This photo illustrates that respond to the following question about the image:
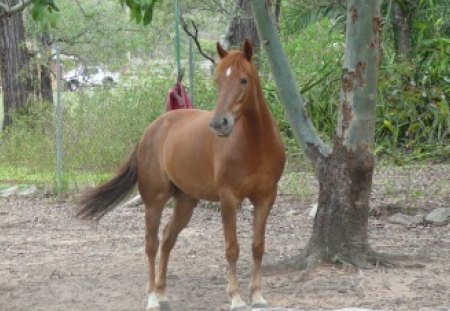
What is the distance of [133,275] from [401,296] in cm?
232

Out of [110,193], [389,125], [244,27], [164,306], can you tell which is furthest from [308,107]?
[164,306]

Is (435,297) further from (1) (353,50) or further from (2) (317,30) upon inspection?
(2) (317,30)

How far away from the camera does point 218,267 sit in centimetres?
802

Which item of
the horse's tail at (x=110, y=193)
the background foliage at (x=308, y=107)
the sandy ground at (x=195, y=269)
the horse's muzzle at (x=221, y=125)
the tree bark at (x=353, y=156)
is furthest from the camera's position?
the background foliage at (x=308, y=107)

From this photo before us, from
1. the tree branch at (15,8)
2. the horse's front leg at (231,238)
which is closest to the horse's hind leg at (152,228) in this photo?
the horse's front leg at (231,238)

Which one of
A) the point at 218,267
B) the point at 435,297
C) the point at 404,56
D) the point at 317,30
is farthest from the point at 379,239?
the point at 317,30

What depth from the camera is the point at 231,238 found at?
20.9 ft

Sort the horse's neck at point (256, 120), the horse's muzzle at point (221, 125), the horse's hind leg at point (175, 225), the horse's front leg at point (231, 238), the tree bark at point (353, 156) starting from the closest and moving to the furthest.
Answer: the horse's muzzle at point (221, 125), the horse's front leg at point (231, 238), the horse's neck at point (256, 120), the horse's hind leg at point (175, 225), the tree bark at point (353, 156)

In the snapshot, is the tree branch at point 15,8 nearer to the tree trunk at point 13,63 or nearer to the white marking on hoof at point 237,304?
the white marking on hoof at point 237,304

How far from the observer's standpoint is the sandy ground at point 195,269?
22.4ft

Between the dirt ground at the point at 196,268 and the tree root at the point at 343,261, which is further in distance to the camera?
the tree root at the point at 343,261

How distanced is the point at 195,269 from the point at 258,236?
1.61 meters

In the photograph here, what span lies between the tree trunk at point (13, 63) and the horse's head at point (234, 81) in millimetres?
12834

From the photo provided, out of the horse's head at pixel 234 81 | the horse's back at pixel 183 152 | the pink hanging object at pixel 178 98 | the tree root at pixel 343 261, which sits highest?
the horse's head at pixel 234 81
